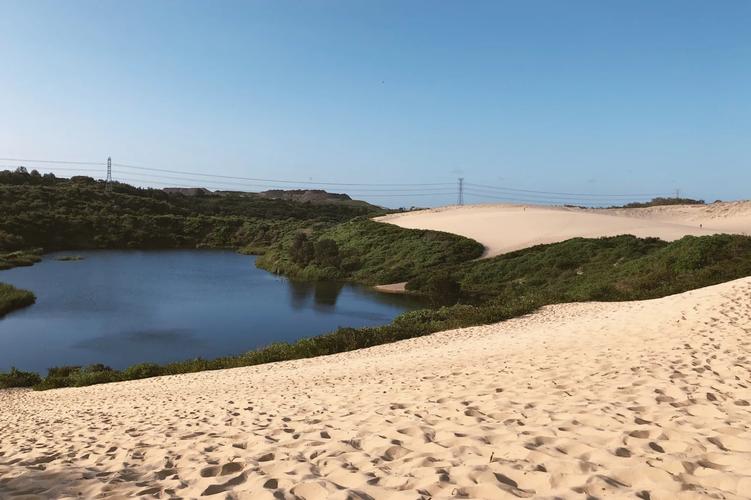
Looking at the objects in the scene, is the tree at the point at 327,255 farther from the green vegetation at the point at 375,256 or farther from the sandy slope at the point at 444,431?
the sandy slope at the point at 444,431

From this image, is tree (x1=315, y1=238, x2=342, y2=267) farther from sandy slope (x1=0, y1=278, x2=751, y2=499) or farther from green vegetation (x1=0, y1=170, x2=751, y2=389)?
sandy slope (x1=0, y1=278, x2=751, y2=499)

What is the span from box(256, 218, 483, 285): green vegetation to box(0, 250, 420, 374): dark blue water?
3.07 meters

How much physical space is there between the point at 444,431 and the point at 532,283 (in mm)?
29671

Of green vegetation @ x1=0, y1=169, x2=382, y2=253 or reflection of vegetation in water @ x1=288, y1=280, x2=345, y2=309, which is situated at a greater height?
green vegetation @ x1=0, y1=169, x2=382, y2=253

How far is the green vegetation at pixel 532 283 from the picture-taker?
17906 millimetres

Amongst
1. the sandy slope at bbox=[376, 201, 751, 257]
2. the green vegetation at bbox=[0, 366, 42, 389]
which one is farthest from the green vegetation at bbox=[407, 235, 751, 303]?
the green vegetation at bbox=[0, 366, 42, 389]

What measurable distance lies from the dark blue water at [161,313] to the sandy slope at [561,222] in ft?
58.1

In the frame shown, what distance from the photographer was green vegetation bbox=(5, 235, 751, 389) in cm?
1791

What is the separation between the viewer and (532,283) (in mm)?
33688

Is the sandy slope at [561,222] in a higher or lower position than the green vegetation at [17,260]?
higher

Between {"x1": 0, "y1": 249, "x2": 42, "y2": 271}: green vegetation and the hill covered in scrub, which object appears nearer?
{"x1": 0, "y1": 249, "x2": 42, "y2": 271}: green vegetation

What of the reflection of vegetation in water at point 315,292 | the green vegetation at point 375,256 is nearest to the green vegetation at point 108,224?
the green vegetation at point 375,256

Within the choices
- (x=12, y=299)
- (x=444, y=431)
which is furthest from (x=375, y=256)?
(x=444, y=431)

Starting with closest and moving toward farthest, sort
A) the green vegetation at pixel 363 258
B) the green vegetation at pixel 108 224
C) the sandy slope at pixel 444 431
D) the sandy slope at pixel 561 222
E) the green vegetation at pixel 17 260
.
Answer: the sandy slope at pixel 444 431, the green vegetation at pixel 363 258, the sandy slope at pixel 561 222, the green vegetation at pixel 17 260, the green vegetation at pixel 108 224
